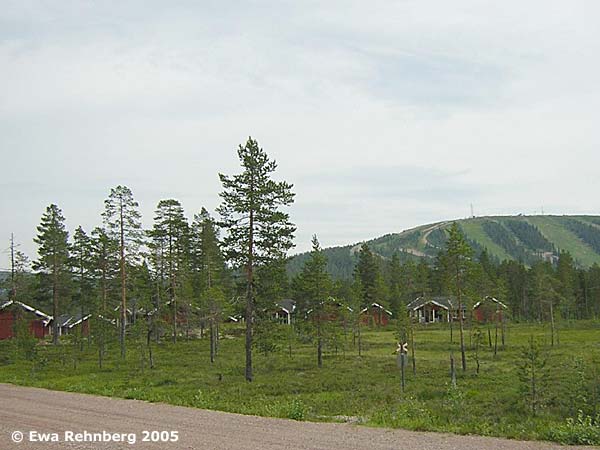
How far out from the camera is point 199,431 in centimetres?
1277

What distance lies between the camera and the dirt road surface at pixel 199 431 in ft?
36.9

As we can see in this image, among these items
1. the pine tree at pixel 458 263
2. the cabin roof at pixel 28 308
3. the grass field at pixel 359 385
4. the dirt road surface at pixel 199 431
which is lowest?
the grass field at pixel 359 385

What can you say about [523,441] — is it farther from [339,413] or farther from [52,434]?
[52,434]

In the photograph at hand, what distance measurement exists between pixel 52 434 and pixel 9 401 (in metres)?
7.42

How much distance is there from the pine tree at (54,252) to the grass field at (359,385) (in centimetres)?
562

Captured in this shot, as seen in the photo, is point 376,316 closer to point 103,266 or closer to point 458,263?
point 103,266

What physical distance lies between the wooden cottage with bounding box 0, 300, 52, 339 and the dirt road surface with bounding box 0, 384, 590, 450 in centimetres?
3455

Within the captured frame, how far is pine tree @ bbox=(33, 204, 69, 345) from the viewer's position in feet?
161

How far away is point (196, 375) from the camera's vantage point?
29578 millimetres

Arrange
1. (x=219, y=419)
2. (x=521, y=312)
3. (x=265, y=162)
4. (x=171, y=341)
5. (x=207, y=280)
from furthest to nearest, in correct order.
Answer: (x=521, y=312), (x=171, y=341), (x=207, y=280), (x=265, y=162), (x=219, y=419)

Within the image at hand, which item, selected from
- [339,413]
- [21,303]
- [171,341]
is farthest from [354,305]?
[339,413]

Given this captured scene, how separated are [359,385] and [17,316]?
33.8 meters

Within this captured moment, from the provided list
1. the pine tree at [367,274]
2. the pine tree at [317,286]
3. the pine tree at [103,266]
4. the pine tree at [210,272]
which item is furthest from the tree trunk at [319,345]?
the pine tree at [367,274]

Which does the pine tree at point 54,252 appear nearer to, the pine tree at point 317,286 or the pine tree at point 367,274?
the pine tree at point 317,286
